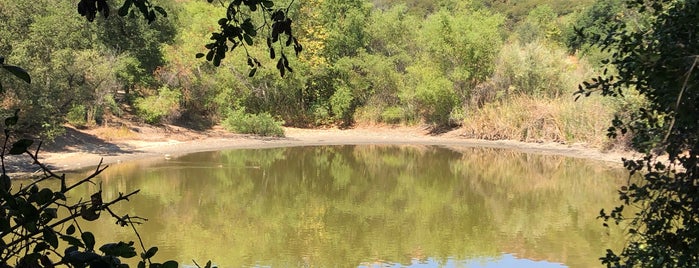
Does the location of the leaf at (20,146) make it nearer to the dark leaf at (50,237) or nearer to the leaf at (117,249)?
the dark leaf at (50,237)

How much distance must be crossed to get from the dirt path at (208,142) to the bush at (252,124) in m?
0.39

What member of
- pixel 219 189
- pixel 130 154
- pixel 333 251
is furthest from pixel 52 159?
pixel 333 251

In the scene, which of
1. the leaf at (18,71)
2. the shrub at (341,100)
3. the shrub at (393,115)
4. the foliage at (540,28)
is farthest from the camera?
the foliage at (540,28)

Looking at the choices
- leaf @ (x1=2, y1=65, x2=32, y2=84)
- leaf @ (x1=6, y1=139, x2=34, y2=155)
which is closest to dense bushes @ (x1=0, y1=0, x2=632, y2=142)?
leaf @ (x1=6, y1=139, x2=34, y2=155)

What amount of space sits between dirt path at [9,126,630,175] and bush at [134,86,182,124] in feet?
1.72

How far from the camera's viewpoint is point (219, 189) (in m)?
16.7

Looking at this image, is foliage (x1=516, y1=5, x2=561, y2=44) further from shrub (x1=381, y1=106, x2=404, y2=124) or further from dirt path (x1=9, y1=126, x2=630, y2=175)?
dirt path (x1=9, y1=126, x2=630, y2=175)

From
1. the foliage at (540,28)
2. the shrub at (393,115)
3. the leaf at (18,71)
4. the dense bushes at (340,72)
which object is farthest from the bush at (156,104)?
the foliage at (540,28)

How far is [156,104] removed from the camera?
79.7 ft

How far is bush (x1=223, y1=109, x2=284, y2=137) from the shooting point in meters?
26.7

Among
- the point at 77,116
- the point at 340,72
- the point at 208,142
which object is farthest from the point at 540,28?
the point at 77,116

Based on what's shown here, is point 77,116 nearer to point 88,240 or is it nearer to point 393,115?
point 393,115

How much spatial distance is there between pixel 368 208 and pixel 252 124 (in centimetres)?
1300

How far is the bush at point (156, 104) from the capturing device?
24.2 m
